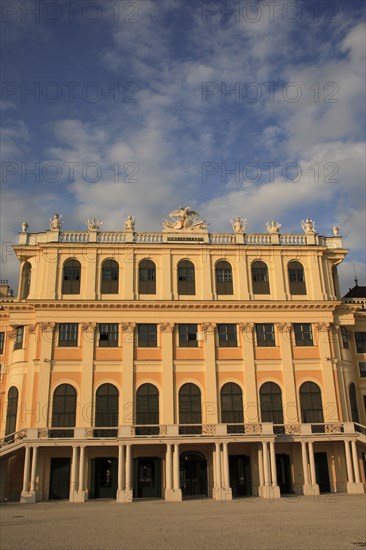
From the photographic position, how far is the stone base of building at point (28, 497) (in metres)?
32.8

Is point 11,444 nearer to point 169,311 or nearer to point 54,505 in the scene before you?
point 54,505

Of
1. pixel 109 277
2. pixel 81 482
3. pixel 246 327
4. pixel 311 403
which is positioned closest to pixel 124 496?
pixel 81 482

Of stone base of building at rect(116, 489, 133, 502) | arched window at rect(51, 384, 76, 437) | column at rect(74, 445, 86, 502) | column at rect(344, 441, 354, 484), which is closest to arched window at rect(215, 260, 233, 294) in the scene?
arched window at rect(51, 384, 76, 437)

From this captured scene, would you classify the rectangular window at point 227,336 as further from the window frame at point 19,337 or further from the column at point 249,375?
the window frame at point 19,337

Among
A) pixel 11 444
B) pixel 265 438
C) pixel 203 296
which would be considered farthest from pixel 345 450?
pixel 11 444

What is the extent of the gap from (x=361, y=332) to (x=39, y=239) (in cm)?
2526

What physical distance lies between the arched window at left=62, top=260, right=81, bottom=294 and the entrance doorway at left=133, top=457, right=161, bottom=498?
12.3m

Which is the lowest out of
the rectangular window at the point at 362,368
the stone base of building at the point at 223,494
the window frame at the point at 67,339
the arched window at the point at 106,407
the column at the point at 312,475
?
the stone base of building at the point at 223,494

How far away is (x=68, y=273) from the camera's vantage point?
130 ft

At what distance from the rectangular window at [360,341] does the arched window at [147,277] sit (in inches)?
630

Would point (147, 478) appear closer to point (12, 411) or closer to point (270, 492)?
point (270, 492)

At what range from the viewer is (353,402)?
131 feet

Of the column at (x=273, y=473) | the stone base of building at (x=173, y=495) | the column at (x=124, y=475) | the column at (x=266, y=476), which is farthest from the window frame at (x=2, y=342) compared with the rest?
the column at (x=273, y=473)

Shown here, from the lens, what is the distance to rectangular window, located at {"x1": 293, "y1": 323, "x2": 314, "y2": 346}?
39.6 metres
